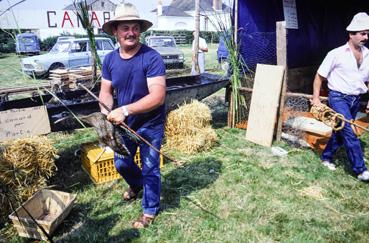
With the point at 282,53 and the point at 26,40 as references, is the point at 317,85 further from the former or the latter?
the point at 26,40

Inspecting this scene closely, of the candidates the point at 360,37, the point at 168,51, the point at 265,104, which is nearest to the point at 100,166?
the point at 265,104

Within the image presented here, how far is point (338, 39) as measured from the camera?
30.4 ft

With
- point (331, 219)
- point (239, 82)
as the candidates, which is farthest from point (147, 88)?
point (239, 82)

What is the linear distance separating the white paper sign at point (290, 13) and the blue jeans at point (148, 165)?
5142mm

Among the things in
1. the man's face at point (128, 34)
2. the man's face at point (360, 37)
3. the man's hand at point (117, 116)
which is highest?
the man's face at point (128, 34)

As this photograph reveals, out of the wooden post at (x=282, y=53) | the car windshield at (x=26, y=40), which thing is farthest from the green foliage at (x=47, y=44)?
the wooden post at (x=282, y=53)

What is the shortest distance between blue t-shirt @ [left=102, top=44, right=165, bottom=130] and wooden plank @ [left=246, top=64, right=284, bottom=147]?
2.89 meters

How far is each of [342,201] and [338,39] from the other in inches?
276

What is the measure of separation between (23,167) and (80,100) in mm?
1805

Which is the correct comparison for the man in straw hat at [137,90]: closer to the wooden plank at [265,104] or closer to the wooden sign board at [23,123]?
the wooden sign board at [23,123]

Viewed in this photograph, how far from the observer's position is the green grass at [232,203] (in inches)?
123

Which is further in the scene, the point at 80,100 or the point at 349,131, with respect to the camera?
the point at 80,100

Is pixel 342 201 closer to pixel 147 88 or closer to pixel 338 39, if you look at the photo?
pixel 147 88

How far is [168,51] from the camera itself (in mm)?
15969
